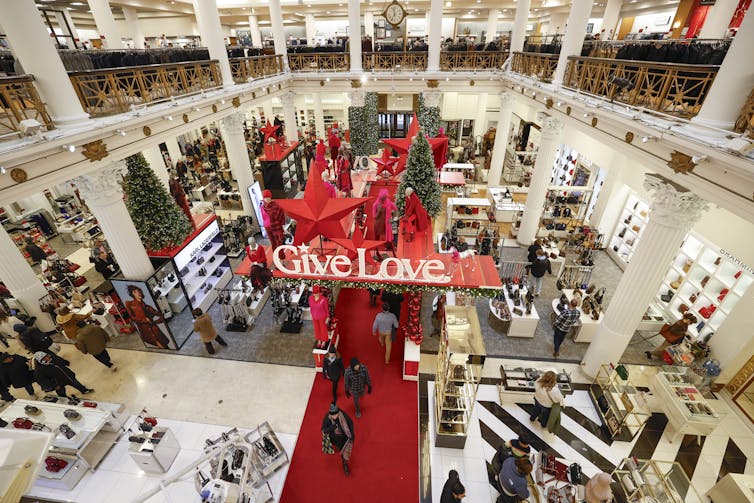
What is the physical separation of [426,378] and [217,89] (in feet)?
34.0

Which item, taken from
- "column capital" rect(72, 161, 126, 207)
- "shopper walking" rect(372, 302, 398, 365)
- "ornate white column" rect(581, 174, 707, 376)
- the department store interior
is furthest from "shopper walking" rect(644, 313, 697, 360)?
"column capital" rect(72, 161, 126, 207)

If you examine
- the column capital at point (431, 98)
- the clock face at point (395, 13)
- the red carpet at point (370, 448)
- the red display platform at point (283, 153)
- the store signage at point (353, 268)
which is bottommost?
the red carpet at point (370, 448)

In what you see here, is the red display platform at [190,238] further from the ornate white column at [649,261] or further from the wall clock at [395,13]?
the wall clock at [395,13]

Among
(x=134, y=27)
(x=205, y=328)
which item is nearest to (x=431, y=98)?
(x=205, y=328)

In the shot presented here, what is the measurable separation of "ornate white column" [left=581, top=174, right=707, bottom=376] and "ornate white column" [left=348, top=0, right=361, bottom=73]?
42.9ft

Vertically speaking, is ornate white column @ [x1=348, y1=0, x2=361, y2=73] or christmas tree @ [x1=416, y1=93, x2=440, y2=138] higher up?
ornate white column @ [x1=348, y1=0, x2=361, y2=73]

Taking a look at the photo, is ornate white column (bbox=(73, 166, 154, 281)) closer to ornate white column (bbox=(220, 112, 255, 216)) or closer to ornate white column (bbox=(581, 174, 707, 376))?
ornate white column (bbox=(220, 112, 255, 216))

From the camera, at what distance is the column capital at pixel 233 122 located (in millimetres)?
12023

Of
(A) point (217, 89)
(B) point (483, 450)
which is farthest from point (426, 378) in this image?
(A) point (217, 89)

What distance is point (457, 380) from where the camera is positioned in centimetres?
596

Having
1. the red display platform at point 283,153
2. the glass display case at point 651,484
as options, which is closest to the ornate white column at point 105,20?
the red display platform at point 283,153

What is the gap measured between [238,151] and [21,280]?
23.8 ft

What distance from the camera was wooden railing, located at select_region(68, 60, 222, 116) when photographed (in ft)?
21.1

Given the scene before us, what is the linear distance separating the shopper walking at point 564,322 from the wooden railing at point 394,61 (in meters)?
12.4
